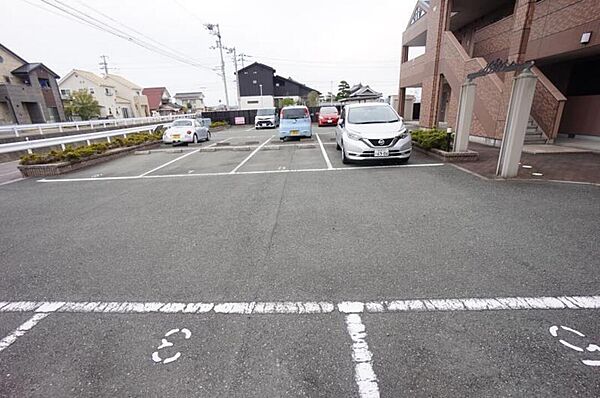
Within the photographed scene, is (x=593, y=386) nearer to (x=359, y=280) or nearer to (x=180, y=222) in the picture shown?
(x=359, y=280)

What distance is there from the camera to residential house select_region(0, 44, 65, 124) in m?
25.6

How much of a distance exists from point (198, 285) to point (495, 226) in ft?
12.0

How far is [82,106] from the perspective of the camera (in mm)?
33156

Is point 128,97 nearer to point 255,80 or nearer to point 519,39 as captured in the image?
point 255,80

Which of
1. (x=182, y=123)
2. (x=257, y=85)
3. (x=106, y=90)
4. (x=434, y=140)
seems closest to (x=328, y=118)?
(x=182, y=123)

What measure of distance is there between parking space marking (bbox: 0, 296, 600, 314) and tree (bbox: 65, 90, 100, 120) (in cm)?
3955

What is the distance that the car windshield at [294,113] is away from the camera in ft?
47.1

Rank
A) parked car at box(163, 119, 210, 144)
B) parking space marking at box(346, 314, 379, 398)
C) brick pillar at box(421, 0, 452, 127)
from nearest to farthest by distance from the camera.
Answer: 1. parking space marking at box(346, 314, 379, 398)
2. brick pillar at box(421, 0, 452, 127)
3. parked car at box(163, 119, 210, 144)

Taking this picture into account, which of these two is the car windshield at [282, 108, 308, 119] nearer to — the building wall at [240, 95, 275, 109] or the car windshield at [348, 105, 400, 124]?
the car windshield at [348, 105, 400, 124]

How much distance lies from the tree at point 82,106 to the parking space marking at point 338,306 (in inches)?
1557

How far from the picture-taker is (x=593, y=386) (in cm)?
163

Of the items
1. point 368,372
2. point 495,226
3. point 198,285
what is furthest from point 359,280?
point 495,226

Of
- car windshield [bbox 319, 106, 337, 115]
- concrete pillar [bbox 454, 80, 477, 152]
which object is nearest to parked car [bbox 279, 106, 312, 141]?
concrete pillar [bbox 454, 80, 477, 152]

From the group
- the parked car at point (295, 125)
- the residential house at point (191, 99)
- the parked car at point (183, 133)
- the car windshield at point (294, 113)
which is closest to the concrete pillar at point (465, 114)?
the parked car at point (295, 125)
